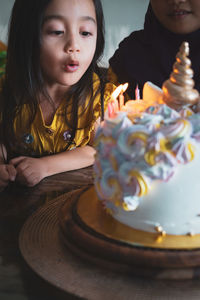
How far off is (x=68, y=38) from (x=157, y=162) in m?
0.65

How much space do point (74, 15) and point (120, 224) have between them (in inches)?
26.9

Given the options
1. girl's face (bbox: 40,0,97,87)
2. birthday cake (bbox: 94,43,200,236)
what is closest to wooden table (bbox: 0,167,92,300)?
birthday cake (bbox: 94,43,200,236)

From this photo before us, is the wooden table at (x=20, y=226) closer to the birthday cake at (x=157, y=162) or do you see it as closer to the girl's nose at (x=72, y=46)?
the birthday cake at (x=157, y=162)

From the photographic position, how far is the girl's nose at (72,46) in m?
1.11

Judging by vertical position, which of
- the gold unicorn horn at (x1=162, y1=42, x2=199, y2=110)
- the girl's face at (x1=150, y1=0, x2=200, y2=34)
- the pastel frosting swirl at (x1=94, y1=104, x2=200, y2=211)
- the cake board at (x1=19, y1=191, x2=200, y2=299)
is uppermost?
the girl's face at (x1=150, y1=0, x2=200, y2=34)

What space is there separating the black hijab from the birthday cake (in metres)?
0.78

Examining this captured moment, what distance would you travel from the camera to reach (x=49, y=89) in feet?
4.45

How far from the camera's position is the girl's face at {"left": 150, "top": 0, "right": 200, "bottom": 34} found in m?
1.14

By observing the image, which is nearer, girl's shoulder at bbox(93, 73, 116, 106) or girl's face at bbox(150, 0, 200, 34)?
girl's face at bbox(150, 0, 200, 34)

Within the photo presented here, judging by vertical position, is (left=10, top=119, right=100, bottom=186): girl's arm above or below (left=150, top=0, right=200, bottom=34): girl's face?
below

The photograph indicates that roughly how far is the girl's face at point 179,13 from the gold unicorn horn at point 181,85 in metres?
0.56

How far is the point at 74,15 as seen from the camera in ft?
3.63

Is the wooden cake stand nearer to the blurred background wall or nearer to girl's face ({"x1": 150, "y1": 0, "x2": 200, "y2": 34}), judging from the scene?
girl's face ({"x1": 150, "y1": 0, "x2": 200, "y2": 34})

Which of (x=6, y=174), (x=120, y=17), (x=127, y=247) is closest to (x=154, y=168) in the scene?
(x=127, y=247)
